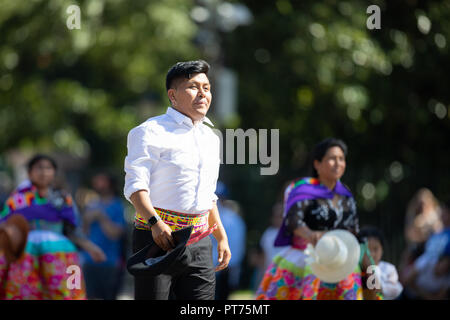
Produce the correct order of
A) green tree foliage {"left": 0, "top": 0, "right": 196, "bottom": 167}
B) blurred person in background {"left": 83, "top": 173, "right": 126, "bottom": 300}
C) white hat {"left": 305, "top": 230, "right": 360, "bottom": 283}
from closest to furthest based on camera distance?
white hat {"left": 305, "top": 230, "right": 360, "bottom": 283} < blurred person in background {"left": 83, "top": 173, "right": 126, "bottom": 300} < green tree foliage {"left": 0, "top": 0, "right": 196, "bottom": 167}

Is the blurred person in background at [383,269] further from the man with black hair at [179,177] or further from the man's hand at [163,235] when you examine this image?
the man's hand at [163,235]

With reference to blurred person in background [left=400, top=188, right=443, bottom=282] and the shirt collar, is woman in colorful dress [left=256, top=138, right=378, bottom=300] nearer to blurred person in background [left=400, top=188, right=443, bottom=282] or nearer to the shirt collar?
the shirt collar

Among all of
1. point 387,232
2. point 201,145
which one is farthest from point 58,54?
point 201,145

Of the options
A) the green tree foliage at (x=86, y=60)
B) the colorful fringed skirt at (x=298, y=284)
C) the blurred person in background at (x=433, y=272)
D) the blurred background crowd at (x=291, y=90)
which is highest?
the green tree foliage at (x=86, y=60)

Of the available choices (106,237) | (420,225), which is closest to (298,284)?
(420,225)

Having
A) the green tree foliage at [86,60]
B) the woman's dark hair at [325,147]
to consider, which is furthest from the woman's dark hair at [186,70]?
the green tree foliage at [86,60]

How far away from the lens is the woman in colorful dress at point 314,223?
19.5 feet

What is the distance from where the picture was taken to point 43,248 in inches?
268

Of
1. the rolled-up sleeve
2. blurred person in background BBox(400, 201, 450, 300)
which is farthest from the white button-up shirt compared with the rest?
blurred person in background BBox(400, 201, 450, 300)

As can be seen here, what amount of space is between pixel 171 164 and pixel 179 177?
0.28ft

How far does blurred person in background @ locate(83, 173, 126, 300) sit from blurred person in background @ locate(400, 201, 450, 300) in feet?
11.6

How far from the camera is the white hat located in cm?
561

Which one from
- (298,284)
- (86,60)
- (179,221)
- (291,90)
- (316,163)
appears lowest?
(298,284)

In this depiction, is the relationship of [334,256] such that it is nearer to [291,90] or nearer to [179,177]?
[179,177]
